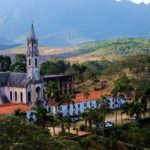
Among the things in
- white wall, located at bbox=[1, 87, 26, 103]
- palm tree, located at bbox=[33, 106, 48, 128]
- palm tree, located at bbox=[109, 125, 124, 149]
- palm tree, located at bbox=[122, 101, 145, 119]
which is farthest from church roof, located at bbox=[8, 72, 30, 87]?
palm tree, located at bbox=[109, 125, 124, 149]

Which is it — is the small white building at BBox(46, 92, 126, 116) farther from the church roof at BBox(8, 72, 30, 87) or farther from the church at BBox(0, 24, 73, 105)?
the church roof at BBox(8, 72, 30, 87)

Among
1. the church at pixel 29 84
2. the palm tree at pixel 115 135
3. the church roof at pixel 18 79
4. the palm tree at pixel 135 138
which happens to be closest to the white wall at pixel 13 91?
the church at pixel 29 84

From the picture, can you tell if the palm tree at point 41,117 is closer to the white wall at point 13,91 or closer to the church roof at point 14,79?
the white wall at point 13,91

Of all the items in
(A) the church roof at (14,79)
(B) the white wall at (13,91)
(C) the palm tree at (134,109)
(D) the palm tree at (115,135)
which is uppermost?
(A) the church roof at (14,79)

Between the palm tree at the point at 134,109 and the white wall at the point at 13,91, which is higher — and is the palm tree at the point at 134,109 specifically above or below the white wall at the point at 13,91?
below

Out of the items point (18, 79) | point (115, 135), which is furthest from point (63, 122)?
point (18, 79)

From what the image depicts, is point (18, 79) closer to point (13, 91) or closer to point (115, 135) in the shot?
point (13, 91)

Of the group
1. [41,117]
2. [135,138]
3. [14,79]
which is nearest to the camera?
[135,138]

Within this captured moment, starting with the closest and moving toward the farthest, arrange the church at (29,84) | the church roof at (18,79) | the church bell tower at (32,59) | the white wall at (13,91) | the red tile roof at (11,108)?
the red tile roof at (11,108), the church bell tower at (32,59), the church at (29,84), the white wall at (13,91), the church roof at (18,79)
